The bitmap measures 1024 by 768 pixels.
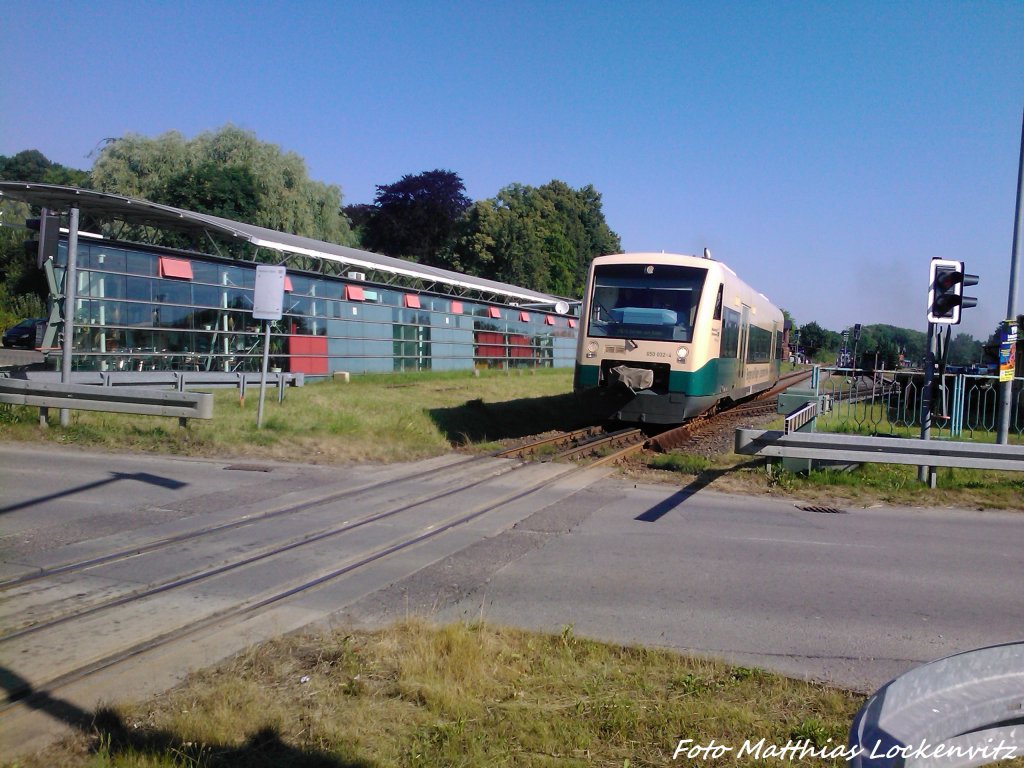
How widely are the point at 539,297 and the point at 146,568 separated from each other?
38596 millimetres

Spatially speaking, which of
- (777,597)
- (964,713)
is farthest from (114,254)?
(964,713)

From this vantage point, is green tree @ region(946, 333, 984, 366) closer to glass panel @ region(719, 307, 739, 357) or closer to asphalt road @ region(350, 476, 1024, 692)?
glass panel @ region(719, 307, 739, 357)

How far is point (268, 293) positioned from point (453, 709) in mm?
11591

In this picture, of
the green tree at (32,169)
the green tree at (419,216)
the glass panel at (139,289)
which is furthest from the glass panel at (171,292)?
the green tree at (32,169)

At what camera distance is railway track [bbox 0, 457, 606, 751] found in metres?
4.98

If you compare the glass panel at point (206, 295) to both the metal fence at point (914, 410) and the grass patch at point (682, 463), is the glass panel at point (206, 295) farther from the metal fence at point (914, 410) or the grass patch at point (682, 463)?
the metal fence at point (914, 410)

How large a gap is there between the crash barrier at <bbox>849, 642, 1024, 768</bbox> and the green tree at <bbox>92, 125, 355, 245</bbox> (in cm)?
4679

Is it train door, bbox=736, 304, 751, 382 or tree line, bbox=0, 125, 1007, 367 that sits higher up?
tree line, bbox=0, 125, 1007, 367

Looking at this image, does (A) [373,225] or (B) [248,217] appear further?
(A) [373,225]

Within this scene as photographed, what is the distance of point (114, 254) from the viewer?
789 inches

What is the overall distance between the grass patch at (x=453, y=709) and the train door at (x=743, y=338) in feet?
47.1

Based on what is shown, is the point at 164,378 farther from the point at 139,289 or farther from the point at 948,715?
the point at 948,715

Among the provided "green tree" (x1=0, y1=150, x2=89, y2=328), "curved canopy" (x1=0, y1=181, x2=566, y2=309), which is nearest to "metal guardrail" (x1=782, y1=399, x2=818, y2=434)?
"curved canopy" (x1=0, y1=181, x2=566, y2=309)

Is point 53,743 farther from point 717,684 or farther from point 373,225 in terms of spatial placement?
point 373,225
